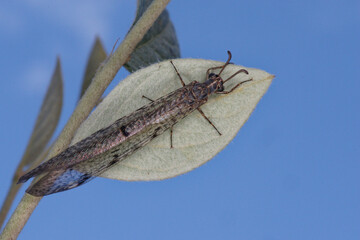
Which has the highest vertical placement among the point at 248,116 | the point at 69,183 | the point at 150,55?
the point at 150,55

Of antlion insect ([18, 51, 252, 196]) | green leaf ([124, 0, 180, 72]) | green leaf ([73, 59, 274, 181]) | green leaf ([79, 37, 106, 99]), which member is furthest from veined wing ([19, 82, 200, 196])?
green leaf ([79, 37, 106, 99])

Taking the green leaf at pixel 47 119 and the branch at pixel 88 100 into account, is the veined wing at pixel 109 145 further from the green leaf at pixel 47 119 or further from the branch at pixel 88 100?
the green leaf at pixel 47 119

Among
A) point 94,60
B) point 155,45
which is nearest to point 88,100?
point 155,45

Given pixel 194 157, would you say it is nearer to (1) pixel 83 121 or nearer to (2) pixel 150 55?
(1) pixel 83 121

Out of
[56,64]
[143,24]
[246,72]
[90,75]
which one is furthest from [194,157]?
[56,64]

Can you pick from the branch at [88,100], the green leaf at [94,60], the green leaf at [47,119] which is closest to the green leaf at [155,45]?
the branch at [88,100]

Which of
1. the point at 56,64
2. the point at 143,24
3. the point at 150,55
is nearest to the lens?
the point at 143,24
